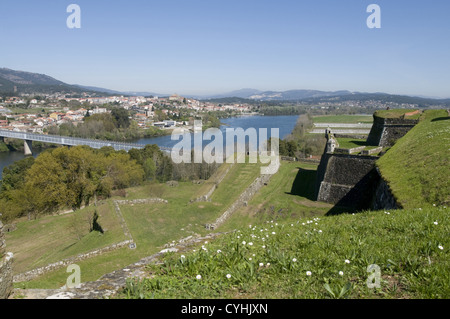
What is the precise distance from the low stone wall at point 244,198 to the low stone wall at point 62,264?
18.4ft

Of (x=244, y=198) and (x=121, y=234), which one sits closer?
(x=121, y=234)

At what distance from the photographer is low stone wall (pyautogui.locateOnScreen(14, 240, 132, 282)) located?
35.2 feet

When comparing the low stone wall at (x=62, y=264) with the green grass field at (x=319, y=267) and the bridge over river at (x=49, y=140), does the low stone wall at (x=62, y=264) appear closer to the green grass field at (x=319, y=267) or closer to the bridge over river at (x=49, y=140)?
the green grass field at (x=319, y=267)

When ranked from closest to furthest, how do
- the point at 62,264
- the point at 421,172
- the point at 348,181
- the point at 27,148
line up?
the point at 421,172, the point at 62,264, the point at 348,181, the point at 27,148

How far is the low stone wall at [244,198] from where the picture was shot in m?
17.8

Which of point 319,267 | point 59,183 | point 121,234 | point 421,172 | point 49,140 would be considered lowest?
point 121,234

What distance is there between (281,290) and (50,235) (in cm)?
1590

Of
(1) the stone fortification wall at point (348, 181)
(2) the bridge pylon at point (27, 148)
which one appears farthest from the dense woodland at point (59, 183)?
(2) the bridge pylon at point (27, 148)

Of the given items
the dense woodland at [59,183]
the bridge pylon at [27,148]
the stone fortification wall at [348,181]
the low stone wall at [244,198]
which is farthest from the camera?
the bridge pylon at [27,148]

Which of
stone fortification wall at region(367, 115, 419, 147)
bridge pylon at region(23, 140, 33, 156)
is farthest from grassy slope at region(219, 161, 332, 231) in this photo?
bridge pylon at region(23, 140, 33, 156)

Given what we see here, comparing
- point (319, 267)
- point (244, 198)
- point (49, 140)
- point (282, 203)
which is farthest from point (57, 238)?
point (49, 140)

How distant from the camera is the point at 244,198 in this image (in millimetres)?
22844

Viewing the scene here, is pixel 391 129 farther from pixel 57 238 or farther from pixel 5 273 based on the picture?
pixel 5 273

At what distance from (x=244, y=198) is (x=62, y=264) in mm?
13977
